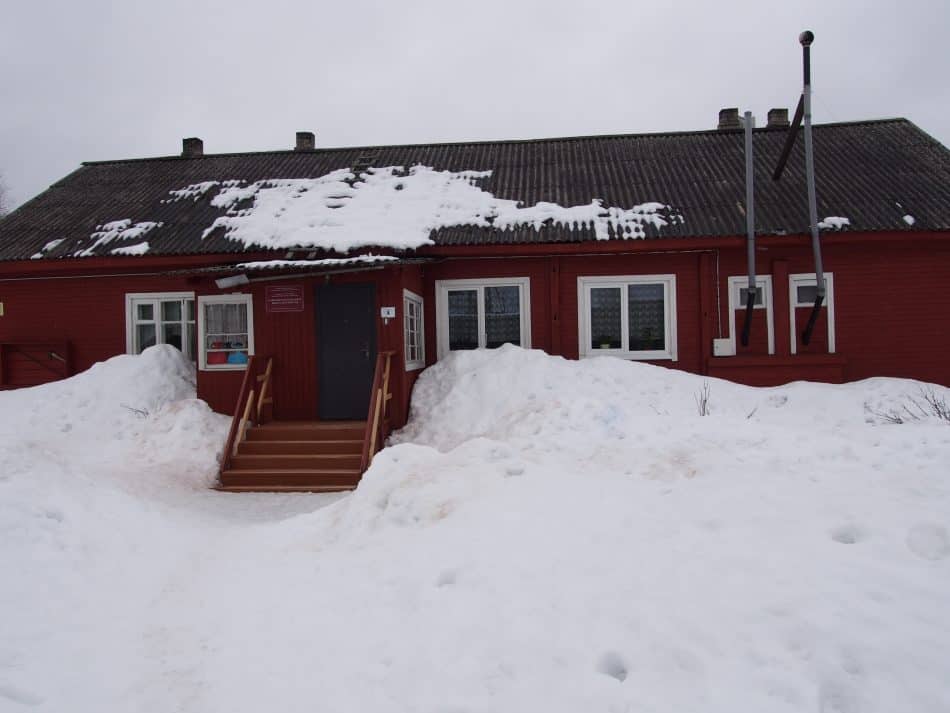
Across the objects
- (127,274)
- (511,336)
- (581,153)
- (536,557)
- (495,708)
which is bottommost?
(495,708)

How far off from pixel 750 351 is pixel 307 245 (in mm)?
8134

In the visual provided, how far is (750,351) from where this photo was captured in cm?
1202

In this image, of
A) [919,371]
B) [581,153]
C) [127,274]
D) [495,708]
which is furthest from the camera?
[581,153]

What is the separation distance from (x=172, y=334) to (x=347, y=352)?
425 cm

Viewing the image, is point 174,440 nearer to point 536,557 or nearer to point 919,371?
point 536,557

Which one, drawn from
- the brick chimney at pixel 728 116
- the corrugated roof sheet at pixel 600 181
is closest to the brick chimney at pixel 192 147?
the corrugated roof sheet at pixel 600 181

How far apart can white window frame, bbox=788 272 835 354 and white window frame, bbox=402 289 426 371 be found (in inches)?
266

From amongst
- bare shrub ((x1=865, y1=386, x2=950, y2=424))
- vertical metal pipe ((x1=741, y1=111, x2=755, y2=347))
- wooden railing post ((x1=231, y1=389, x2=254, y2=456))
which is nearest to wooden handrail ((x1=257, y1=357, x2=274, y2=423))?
wooden railing post ((x1=231, y1=389, x2=254, y2=456))

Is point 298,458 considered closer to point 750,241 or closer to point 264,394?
point 264,394

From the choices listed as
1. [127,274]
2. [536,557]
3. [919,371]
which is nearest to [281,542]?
[536,557]

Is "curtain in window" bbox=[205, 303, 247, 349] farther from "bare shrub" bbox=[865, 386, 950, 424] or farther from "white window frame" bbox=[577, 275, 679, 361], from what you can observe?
"bare shrub" bbox=[865, 386, 950, 424]

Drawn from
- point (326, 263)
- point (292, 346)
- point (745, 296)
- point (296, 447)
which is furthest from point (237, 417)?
point (745, 296)

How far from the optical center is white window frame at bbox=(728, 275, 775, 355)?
11.9m

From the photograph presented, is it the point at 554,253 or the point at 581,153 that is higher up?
the point at 581,153
